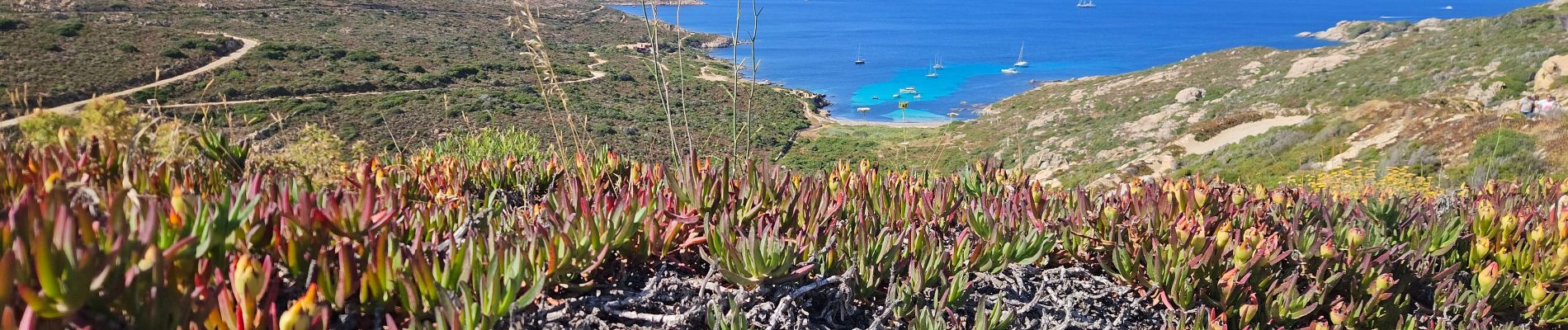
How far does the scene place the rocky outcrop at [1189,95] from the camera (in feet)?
141

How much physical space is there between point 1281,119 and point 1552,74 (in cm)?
640

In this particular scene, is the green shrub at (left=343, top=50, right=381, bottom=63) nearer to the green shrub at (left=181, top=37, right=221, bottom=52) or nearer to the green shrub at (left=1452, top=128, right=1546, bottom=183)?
the green shrub at (left=181, top=37, right=221, bottom=52)

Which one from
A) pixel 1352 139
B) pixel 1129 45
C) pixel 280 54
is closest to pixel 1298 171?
pixel 1352 139

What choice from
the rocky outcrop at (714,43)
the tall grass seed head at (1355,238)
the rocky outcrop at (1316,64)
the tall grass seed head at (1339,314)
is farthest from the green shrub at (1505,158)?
the rocky outcrop at (714,43)

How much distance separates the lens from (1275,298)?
2.15 meters

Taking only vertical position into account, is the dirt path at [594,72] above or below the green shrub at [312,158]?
below

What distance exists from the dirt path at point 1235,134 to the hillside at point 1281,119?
91 mm

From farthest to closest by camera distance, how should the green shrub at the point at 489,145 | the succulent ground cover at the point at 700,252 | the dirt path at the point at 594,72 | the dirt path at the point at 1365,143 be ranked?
the dirt path at the point at 594,72 → the dirt path at the point at 1365,143 → the green shrub at the point at 489,145 → the succulent ground cover at the point at 700,252

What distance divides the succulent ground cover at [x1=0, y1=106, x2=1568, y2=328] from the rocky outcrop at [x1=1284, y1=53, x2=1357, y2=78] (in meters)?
47.4

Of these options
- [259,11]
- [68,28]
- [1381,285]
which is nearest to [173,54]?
[68,28]

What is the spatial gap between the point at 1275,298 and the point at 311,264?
7.19 feet


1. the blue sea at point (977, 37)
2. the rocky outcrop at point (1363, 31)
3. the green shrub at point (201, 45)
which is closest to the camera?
the green shrub at point (201, 45)

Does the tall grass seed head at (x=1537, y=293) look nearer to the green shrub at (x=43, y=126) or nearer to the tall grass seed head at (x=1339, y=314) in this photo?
the tall grass seed head at (x=1339, y=314)

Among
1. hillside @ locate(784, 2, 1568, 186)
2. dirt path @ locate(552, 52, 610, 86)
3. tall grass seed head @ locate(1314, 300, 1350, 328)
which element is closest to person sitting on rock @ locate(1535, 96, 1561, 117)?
hillside @ locate(784, 2, 1568, 186)
